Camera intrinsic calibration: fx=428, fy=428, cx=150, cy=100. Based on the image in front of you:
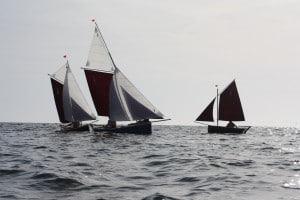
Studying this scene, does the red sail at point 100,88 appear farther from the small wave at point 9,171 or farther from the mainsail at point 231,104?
the small wave at point 9,171

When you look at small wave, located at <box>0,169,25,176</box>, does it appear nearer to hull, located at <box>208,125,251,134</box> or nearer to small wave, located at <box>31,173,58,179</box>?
small wave, located at <box>31,173,58,179</box>

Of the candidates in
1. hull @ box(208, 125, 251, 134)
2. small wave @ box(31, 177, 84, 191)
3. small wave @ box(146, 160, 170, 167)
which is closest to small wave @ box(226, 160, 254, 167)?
small wave @ box(146, 160, 170, 167)

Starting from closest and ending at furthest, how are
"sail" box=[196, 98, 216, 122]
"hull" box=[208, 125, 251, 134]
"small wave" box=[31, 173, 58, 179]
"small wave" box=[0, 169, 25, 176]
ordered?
1. "small wave" box=[31, 173, 58, 179]
2. "small wave" box=[0, 169, 25, 176]
3. "sail" box=[196, 98, 216, 122]
4. "hull" box=[208, 125, 251, 134]

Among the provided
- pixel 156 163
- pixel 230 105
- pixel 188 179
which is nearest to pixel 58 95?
pixel 230 105

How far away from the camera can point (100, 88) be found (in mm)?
58062

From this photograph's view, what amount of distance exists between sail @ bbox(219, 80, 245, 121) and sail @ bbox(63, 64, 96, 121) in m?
21.1

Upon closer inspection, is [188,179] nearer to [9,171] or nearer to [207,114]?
[9,171]

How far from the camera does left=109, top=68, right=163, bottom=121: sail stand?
5364 centimetres

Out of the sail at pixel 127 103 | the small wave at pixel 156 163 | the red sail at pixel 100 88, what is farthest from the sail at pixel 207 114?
the small wave at pixel 156 163

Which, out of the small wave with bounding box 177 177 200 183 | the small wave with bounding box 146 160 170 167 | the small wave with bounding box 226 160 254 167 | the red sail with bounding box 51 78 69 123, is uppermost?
the red sail with bounding box 51 78 69 123

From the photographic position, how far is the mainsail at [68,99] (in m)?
63.8

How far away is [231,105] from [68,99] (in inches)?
1028

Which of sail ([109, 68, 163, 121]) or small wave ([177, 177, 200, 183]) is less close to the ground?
sail ([109, 68, 163, 121])

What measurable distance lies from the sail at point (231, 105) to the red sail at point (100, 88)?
21153mm
